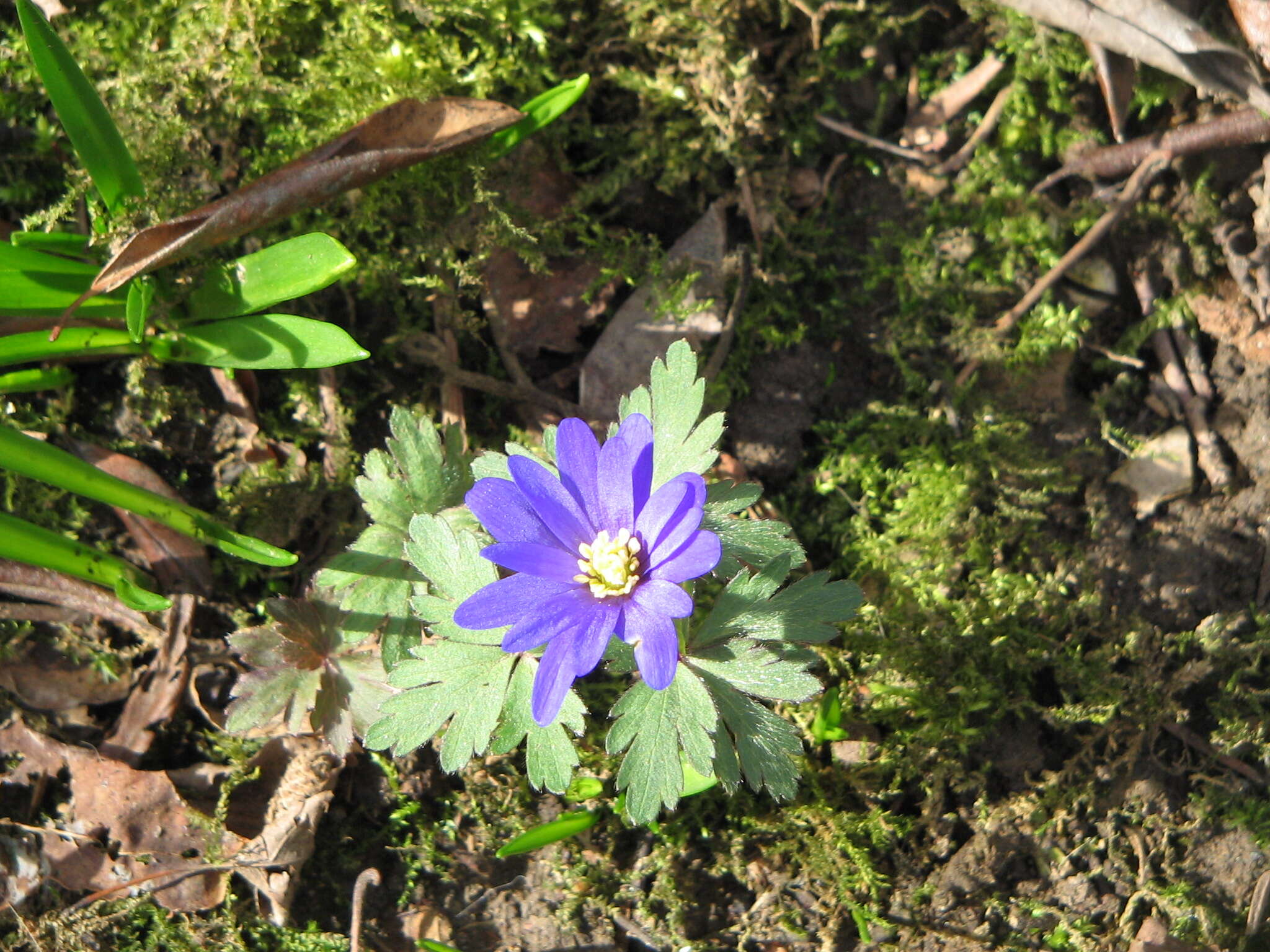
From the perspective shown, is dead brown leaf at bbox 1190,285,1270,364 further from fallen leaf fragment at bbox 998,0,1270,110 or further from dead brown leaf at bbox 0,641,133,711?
dead brown leaf at bbox 0,641,133,711

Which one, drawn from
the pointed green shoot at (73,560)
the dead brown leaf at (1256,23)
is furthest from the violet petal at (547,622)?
the dead brown leaf at (1256,23)

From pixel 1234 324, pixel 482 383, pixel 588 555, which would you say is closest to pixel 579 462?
pixel 588 555

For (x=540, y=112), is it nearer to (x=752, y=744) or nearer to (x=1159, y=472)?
(x=752, y=744)

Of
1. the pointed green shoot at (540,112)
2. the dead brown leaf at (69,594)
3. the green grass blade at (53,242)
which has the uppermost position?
the pointed green shoot at (540,112)

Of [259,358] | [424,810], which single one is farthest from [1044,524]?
[259,358]

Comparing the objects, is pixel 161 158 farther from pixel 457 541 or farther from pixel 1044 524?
pixel 1044 524

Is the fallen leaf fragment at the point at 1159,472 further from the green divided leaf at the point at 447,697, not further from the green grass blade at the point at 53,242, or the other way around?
the green grass blade at the point at 53,242

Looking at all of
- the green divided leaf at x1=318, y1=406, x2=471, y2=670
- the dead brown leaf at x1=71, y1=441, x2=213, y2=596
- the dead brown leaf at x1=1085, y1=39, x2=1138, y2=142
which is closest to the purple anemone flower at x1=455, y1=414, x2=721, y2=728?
the green divided leaf at x1=318, y1=406, x2=471, y2=670
